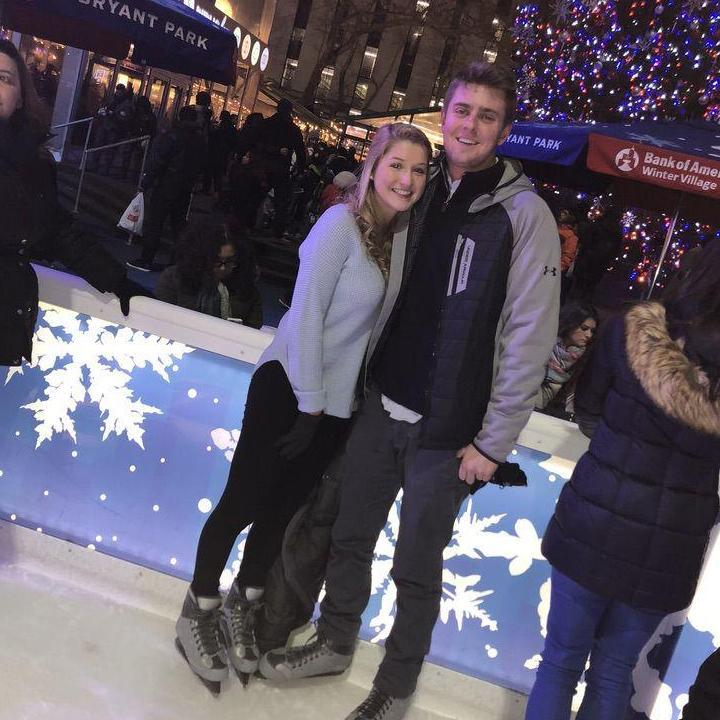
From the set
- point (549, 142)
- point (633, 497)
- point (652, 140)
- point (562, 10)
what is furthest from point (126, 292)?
point (562, 10)

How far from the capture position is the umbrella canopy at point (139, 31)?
5.82 meters

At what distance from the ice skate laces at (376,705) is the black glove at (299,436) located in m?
0.84

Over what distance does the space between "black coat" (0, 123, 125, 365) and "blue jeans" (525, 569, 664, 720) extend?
1733 millimetres

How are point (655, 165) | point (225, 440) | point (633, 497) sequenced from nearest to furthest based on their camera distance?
point (633, 497)
point (225, 440)
point (655, 165)

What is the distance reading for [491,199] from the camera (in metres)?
2.11

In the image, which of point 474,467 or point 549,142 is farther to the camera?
point 549,142

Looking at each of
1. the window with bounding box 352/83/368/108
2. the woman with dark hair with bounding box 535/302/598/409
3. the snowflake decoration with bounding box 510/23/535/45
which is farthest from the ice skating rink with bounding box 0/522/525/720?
the window with bounding box 352/83/368/108

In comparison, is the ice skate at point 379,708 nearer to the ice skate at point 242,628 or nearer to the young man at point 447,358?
the young man at point 447,358

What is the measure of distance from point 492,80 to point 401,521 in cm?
129

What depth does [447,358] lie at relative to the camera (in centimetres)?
214

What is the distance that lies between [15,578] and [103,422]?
63 centimetres

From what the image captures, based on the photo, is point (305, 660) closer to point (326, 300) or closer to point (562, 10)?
point (326, 300)

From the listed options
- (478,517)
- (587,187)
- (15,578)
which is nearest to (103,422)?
(15,578)

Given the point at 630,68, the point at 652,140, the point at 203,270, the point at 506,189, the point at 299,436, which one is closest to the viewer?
the point at 506,189
